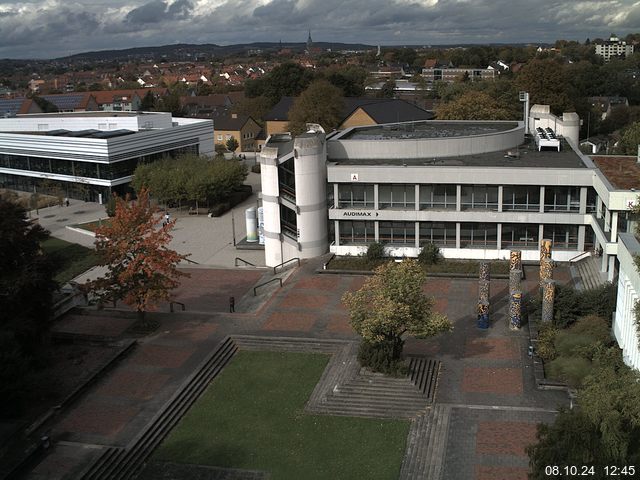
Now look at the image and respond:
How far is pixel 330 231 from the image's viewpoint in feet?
153

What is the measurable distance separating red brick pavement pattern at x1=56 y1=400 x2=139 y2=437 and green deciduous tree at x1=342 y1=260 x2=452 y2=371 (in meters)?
9.54

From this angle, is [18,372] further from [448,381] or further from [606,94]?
[606,94]

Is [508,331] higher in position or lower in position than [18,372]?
lower

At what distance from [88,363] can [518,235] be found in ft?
87.8

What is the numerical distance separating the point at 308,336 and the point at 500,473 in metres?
12.8

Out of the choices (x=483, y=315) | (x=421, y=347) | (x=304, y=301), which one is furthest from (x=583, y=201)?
(x=304, y=301)

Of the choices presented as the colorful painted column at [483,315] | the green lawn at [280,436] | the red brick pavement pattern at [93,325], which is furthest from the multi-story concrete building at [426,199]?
the green lawn at [280,436]

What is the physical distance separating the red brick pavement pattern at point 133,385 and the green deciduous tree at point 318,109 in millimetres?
56253

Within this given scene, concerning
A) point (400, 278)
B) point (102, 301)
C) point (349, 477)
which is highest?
point (400, 278)

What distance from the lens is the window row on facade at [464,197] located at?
4281 cm

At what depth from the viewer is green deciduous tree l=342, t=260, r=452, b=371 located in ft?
89.6

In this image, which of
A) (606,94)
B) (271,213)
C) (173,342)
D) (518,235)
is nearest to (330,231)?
(271,213)

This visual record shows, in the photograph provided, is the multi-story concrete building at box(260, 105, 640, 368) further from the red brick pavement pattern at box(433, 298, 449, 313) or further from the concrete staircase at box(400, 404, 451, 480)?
the concrete staircase at box(400, 404, 451, 480)

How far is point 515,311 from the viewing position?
3284 cm
